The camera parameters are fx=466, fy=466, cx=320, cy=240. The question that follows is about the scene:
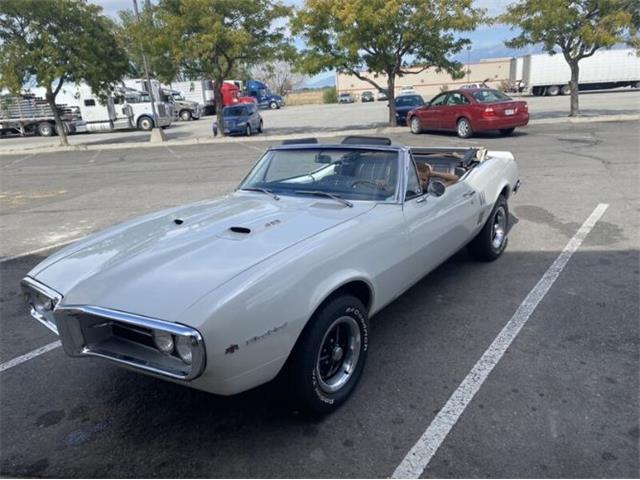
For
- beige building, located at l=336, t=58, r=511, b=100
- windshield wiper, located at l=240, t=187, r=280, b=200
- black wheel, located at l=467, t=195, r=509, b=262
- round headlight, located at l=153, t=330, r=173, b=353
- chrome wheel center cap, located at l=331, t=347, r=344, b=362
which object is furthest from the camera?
beige building, located at l=336, t=58, r=511, b=100

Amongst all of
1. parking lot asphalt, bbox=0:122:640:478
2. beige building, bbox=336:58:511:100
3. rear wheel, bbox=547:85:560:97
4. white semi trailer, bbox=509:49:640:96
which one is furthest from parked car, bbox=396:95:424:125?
beige building, bbox=336:58:511:100

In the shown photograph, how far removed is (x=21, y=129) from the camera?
2952 centimetres

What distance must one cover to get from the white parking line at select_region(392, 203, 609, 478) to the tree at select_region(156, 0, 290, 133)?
16.7 m

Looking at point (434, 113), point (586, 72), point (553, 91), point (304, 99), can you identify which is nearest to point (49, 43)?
point (434, 113)

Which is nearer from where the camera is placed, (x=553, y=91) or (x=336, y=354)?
(x=336, y=354)

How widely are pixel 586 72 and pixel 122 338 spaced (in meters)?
45.1

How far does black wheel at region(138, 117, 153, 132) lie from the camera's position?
28.4m

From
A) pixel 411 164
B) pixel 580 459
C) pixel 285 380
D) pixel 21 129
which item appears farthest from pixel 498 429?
pixel 21 129

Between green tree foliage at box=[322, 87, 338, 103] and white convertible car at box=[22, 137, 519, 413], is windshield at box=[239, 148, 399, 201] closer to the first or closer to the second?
white convertible car at box=[22, 137, 519, 413]

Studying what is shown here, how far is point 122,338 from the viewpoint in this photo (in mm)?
2463

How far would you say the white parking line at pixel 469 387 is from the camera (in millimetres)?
2371

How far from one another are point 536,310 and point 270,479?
268 centimetres

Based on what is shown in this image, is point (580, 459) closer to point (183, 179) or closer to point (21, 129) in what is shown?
→ point (183, 179)

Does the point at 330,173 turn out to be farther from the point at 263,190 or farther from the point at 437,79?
the point at 437,79
